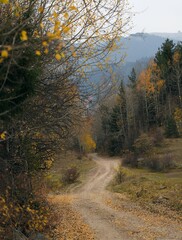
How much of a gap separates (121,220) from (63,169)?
835 inches

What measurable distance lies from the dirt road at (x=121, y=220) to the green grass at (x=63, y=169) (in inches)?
90.1

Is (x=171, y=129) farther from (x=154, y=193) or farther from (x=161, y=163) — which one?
(x=154, y=193)

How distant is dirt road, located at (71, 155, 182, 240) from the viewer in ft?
41.2

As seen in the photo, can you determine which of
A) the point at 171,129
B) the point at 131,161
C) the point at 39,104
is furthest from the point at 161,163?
the point at 39,104

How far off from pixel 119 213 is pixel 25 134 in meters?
8.59

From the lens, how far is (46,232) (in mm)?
11344

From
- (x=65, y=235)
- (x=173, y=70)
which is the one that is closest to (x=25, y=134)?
(x=65, y=235)

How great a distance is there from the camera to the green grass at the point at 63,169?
17.0m

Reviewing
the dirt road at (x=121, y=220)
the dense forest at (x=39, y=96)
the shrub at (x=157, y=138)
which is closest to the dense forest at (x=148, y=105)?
the shrub at (x=157, y=138)

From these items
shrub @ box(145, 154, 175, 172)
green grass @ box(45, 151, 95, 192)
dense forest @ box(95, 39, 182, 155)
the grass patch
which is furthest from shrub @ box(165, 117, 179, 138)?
the grass patch

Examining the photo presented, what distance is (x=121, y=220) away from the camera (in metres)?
15.0

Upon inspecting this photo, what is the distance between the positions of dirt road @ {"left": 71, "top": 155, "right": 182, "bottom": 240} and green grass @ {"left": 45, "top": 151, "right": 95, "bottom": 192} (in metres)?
2.29

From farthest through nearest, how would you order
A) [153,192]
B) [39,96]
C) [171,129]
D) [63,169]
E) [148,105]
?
[148,105], [171,129], [63,169], [153,192], [39,96]

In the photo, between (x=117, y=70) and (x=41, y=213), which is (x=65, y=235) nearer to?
(x=41, y=213)
